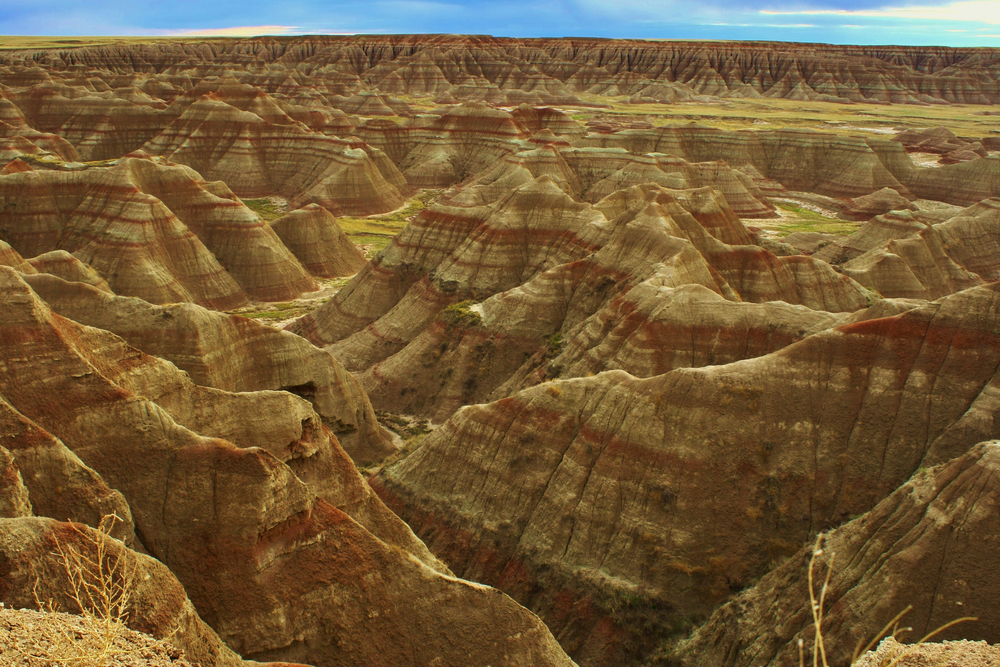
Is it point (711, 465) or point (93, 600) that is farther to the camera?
point (711, 465)

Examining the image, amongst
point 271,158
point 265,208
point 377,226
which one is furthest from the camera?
point 271,158

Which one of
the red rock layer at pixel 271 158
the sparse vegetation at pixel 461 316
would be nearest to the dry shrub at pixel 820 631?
the sparse vegetation at pixel 461 316

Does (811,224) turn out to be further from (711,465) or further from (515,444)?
(711,465)

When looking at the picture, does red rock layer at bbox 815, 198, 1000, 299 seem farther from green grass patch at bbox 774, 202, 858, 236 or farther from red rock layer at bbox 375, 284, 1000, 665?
red rock layer at bbox 375, 284, 1000, 665

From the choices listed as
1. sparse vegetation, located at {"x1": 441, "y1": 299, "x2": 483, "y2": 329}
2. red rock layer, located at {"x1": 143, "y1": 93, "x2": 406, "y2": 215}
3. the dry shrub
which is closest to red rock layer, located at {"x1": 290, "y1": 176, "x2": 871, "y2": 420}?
sparse vegetation, located at {"x1": 441, "y1": 299, "x2": 483, "y2": 329}

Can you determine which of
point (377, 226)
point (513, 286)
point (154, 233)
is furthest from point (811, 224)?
point (154, 233)

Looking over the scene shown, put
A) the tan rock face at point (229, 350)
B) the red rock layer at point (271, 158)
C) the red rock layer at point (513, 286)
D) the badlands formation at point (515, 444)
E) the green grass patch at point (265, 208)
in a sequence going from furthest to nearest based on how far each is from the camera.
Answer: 1. the red rock layer at point (271, 158)
2. the green grass patch at point (265, 208)
3. the red rock layer at point (513, 286)
4. the tan rock face at point (229, 350)
5. the badlands formation at point (515, 444)

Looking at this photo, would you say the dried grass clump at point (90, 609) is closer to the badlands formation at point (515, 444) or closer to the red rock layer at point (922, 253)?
the badlands formation at point (515, 444)
